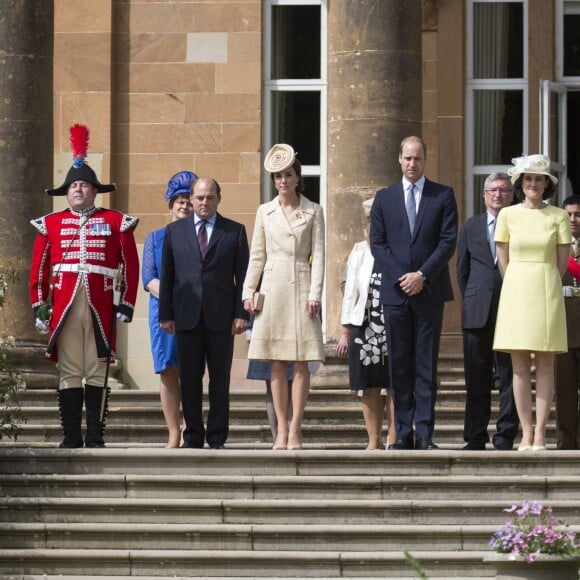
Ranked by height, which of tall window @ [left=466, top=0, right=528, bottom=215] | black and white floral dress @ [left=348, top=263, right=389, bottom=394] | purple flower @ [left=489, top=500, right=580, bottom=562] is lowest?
purple flower @ [left=489, top=500, right=580, bottom=562]

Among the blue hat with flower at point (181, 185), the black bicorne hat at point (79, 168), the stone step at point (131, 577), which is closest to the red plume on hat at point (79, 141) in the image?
the black bicorne hat at point (79, 168)

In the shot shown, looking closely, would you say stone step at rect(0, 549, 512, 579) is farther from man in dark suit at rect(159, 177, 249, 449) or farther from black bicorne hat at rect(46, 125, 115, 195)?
black bicorne hat at rect(46, 125, 115, 195)

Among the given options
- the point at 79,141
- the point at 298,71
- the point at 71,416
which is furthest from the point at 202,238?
the point at 298,71

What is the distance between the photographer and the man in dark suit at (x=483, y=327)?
13742 mm

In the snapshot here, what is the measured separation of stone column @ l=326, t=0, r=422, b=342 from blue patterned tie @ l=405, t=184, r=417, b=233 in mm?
3282

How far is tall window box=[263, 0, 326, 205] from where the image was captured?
64.5ft

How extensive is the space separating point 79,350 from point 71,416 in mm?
425

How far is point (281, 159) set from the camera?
13750 millimetres

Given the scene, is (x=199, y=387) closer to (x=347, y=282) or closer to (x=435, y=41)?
(x=347, y=282)

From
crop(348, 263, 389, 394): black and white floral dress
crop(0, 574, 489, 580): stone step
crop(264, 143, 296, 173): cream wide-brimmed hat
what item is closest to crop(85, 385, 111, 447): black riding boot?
crop(0, 574, 489, 580): stone step

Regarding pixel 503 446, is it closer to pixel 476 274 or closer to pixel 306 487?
pixel 476 274

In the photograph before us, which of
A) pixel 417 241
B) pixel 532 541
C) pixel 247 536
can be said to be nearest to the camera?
pixel 532 541

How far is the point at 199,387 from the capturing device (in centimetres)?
1372

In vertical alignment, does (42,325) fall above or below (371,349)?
above
